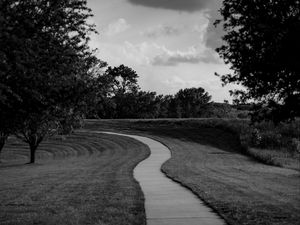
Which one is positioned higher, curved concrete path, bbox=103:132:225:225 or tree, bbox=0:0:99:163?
tree, bbox=0:0:99:163

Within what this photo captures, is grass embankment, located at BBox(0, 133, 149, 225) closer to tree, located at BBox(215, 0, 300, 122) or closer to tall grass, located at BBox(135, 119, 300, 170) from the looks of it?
tree, located at BBox(215, 0, 300, 122)

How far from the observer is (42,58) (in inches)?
451

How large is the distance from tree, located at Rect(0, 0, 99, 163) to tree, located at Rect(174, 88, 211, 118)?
90523 mm

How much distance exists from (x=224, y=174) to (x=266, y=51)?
15.4 metres

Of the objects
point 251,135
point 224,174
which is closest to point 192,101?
point 251,135

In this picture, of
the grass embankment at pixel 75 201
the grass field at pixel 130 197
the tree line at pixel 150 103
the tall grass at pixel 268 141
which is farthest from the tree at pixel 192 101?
the grass embankment at pixel 75 201

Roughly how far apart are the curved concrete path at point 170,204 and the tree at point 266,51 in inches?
117

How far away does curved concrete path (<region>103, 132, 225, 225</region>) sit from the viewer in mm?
10763

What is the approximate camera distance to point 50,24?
38.8 ft

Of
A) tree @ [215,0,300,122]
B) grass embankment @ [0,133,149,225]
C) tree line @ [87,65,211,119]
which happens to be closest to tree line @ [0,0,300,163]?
tree @ [215,0,300,122]

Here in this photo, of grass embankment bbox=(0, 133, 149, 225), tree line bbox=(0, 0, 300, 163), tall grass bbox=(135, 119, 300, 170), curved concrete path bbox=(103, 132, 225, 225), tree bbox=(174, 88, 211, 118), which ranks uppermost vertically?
tree bbox=(174, 88, 211, 118)

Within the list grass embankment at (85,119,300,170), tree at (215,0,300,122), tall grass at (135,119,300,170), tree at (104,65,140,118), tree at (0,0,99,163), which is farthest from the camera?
tree at (104,65,140,118)

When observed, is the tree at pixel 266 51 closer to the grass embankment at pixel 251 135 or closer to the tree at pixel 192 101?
the grass embankment at pixel 251 135

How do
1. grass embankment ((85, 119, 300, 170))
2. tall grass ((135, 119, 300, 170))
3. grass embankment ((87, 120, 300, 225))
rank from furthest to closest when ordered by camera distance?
grass embankment ((85, 119, 300, 170)) < tall grass ((135, 119, 300, 170)) < grass embankment ((87, 120, 300, 225))
